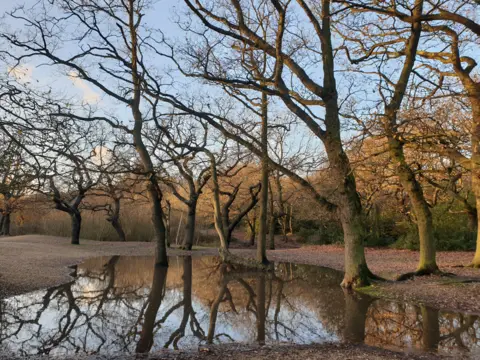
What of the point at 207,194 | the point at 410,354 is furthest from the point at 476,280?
the point at 207,194

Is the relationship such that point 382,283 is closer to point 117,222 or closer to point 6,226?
point 117,222

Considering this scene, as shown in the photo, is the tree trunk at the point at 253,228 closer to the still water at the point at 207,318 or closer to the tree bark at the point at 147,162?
the tree bark at the point at 147,162

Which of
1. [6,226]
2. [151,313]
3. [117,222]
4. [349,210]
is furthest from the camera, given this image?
[6,226]


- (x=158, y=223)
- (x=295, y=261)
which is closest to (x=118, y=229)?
(x=158, y=223)

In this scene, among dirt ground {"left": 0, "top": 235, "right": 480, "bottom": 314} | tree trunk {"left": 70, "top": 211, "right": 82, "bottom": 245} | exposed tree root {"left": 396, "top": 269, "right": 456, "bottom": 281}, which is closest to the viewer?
dirt ground {"left": 0, "top": 235, "right": 480, "bottom": 314}

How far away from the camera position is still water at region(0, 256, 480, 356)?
20.4 ft

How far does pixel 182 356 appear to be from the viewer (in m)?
5.39

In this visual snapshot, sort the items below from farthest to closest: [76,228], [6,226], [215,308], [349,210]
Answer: [6,226] < [76,228] < [349,210] < [215,308]

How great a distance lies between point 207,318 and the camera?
796cm

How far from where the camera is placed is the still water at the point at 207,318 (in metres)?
6.22

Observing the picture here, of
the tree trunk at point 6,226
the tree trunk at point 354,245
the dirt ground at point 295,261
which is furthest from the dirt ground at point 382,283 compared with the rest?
the tree trunk at point 6,226

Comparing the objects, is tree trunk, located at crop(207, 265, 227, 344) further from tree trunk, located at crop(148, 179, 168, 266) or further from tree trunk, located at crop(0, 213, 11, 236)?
tree trunk, located at crop(0, 213, 11, 236)

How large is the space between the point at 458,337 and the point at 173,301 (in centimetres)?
575

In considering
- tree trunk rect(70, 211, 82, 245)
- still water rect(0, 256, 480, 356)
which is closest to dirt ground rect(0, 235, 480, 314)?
still water rect(0, 256, 480, 356)
